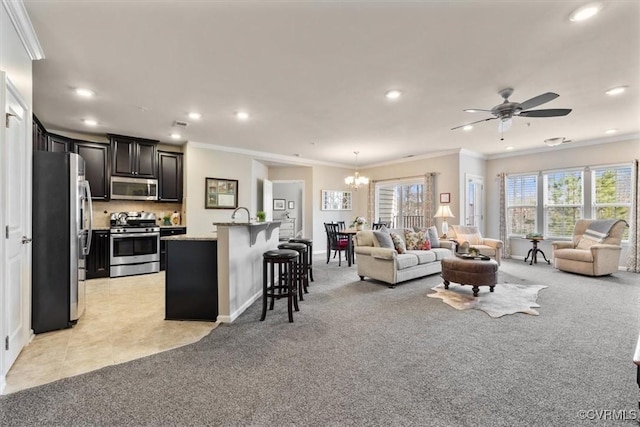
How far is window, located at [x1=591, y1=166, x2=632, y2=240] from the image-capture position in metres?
5.81

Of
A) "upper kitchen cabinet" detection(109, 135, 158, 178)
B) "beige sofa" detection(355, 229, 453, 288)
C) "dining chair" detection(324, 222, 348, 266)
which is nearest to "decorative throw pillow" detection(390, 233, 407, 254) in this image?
"beige sofa" detection(355, 229, 453, 288)

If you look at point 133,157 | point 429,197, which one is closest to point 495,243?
point 429,197

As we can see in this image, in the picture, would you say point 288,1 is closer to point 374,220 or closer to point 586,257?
point 586,257

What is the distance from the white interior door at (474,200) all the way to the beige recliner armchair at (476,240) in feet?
2.67

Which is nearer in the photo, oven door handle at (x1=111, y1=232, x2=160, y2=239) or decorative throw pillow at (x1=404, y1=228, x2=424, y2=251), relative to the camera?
oven door handle at (x1=111, y1=232, x2=160, y2=239)

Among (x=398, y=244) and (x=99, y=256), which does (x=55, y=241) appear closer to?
(x=99, y=256)

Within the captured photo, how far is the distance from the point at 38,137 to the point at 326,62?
4437 mm

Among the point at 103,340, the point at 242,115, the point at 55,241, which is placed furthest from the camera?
the point at 242,115

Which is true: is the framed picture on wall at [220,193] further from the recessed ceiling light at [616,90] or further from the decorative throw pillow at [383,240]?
the recessed ceiling light at [616,90]

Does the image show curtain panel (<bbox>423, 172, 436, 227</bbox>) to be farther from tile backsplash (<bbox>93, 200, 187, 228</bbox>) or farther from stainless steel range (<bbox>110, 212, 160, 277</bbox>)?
stainless steel range (<bbox>110, 212, 160, 277</bbox>)

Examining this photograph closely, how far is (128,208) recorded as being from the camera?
5844mm

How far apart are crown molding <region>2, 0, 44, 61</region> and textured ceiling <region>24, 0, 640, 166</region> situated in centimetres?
6

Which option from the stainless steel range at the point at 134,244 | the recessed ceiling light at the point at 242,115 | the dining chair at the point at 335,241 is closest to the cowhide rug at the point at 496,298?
the dining chair at the point at 335,241

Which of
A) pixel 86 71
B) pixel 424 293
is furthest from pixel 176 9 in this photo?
pixel 424 293
